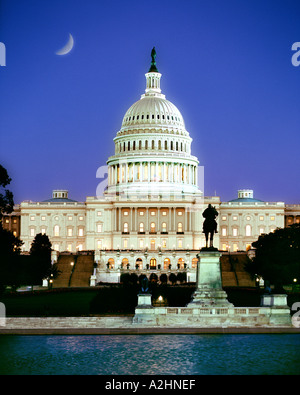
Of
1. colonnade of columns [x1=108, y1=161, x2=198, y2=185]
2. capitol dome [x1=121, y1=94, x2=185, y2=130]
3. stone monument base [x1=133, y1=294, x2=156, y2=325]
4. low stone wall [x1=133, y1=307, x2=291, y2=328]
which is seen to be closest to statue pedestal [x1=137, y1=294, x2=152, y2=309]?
stone monument base [x1=133, y1=294, x2=156, y2=325]

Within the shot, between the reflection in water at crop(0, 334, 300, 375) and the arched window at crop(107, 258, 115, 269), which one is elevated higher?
the arched window at crop(107, 258, 115, 269)

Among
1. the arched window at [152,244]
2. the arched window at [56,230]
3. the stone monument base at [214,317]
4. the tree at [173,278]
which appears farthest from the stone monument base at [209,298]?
the arched window at [56,230]

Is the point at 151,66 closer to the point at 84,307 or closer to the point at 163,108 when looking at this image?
the point at 163,108

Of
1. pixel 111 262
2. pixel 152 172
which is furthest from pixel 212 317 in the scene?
pixel 152 172

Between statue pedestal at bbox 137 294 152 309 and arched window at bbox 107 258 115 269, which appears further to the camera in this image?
arched window at bbox 107 258 115 269

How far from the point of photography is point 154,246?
159875 mm

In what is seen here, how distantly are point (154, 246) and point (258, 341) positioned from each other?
4497 inches

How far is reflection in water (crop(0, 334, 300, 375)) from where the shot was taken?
3638 centimetres

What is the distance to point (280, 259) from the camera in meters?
91.2

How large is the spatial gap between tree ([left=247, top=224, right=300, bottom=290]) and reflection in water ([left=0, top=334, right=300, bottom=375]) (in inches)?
1327

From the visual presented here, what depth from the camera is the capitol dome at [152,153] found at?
173 meters

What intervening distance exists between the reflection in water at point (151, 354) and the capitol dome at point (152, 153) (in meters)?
122

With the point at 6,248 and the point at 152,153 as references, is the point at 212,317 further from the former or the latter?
the point at 152,153

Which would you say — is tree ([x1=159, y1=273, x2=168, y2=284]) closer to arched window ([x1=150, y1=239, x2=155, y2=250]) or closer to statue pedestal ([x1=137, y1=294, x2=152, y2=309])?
arched window ([x1=150, y1=239, x2=155, y2=250])
